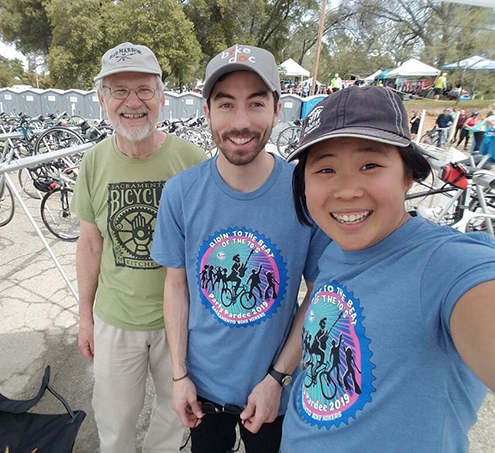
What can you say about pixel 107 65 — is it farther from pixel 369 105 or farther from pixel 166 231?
pixel 369 105

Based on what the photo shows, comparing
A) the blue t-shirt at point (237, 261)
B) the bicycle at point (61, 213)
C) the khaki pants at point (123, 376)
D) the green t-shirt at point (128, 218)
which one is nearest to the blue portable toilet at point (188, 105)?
the bicycle at point (61, 213)

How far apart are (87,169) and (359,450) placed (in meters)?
1.45

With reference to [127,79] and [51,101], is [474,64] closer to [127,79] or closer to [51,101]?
[51,101]

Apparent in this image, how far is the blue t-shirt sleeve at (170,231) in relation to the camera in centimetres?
124

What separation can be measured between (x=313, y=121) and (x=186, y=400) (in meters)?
1.10

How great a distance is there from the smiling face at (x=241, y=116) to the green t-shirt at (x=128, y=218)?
0.45 m

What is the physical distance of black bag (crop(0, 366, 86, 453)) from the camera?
1.54 metres

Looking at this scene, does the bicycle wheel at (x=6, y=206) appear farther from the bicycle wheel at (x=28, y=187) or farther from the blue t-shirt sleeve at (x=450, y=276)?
the blue t-shirt sleeve at (x=450, y=276)

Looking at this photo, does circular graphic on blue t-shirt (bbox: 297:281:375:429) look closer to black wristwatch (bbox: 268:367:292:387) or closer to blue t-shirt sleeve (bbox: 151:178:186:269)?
black wristwatch (bbox: 268:367:292:387)

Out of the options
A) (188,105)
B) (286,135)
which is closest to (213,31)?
(188,105)

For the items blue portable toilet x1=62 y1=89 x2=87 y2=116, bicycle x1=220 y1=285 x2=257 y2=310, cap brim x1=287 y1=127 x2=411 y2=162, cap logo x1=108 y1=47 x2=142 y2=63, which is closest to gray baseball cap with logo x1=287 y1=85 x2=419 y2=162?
cap brim x1=287 y1=127 x2=411 y2=162

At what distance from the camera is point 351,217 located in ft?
2.74

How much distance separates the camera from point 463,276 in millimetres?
677

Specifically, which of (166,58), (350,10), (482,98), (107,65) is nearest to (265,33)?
(166,58)
